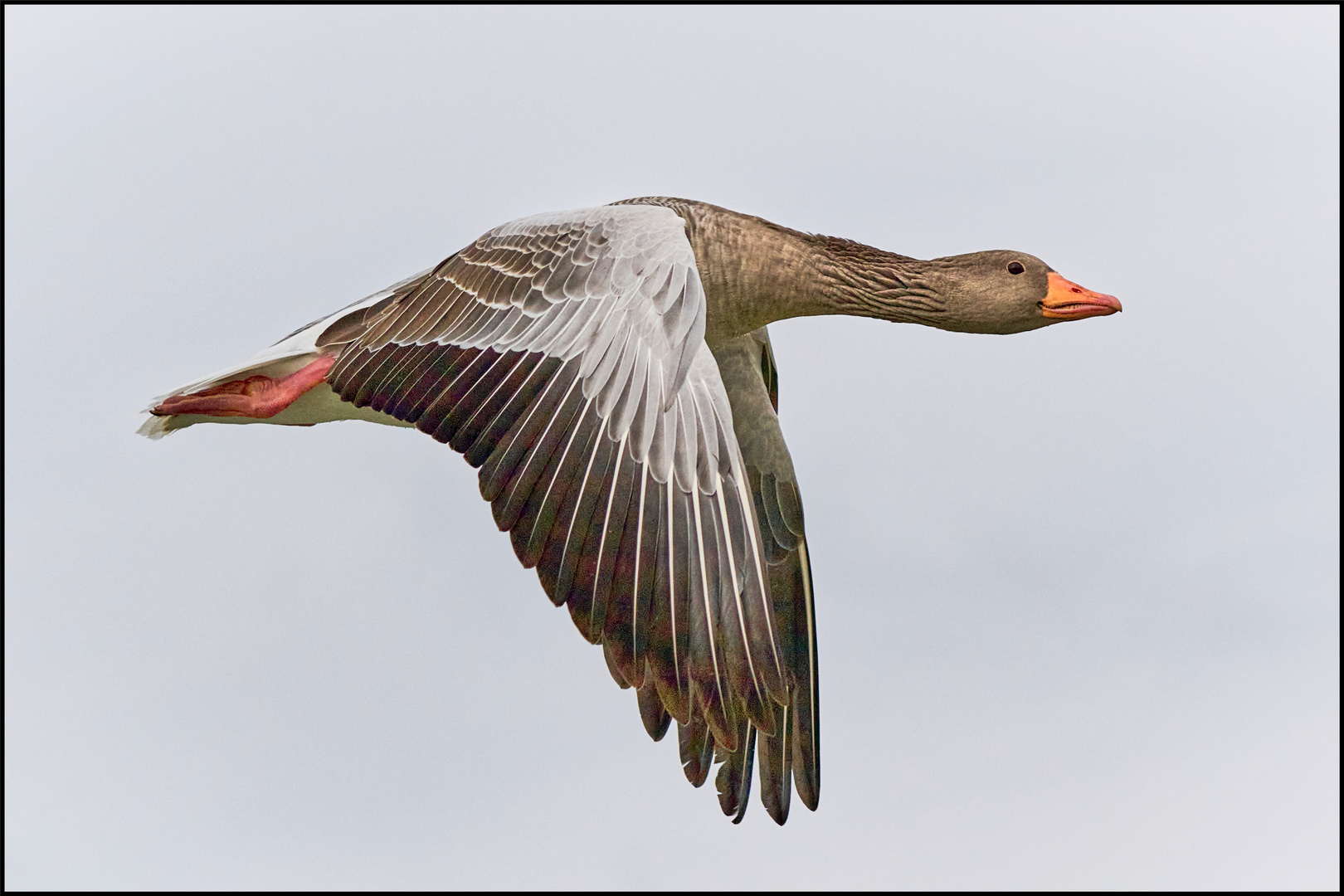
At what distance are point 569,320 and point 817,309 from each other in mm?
2404

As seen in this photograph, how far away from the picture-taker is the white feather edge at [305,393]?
33.9 feet

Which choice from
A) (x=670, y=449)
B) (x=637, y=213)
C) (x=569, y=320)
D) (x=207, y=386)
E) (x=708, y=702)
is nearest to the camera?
(x=708, y=702)

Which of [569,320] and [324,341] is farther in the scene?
[324,341]

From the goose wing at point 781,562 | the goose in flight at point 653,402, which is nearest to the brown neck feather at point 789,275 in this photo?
the goose in flight at point 653,402

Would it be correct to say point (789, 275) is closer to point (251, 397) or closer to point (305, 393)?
point (305, 393)

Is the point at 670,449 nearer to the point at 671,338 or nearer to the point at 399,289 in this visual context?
the point at 671,338

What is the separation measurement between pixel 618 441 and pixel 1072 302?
12.7ft

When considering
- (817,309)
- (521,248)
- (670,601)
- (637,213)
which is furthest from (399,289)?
(670,601)

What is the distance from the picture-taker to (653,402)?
25.4 feet

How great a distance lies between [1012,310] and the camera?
9.90 m

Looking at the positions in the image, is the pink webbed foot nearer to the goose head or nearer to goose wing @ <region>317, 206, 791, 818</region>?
goose wing @ <region>317, 206, 791, 818</region>

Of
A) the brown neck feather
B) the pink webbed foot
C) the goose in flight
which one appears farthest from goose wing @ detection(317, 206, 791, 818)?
the pink webbed foot

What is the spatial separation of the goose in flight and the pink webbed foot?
17 millimetres

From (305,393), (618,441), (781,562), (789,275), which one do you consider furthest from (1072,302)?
(305,393)
